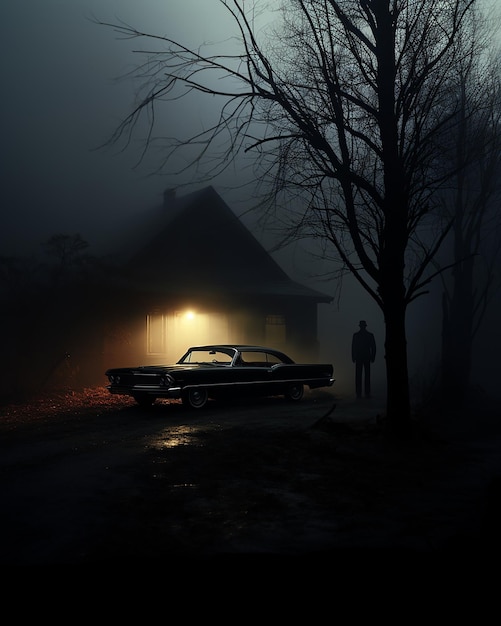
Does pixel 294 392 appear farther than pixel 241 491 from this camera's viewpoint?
Yes

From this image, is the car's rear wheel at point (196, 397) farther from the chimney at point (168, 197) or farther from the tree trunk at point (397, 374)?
the chimney at point (168, 197)

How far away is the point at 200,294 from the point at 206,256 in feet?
11.1

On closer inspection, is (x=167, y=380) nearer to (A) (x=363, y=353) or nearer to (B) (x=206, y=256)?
(A) (x=363, y=353)

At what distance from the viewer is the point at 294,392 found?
50.2 feet

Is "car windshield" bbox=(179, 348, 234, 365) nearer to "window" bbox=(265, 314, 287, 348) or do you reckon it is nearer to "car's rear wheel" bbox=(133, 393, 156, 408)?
"car's rear wheel" bbox=(133, 393, 156, 408)

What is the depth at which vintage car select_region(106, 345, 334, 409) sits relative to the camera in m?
12.5

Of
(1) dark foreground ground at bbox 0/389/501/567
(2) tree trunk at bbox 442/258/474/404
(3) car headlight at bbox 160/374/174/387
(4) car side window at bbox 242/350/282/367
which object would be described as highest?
(2) tree trunk at bbox 442/258/474/404

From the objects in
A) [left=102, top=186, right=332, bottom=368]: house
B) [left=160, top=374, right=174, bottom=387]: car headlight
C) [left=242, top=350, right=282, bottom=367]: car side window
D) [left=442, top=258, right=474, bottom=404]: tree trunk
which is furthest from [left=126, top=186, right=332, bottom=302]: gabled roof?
[left=160, top=374, right=174, bottom=387]: car headlight

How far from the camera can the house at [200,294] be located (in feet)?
67.3

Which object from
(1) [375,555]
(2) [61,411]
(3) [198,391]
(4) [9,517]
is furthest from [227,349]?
(1) [375,555]

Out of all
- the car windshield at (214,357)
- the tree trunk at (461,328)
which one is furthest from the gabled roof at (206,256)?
the tree trunk at (461,328)

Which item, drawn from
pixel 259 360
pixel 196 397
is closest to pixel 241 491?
pixel 196 397

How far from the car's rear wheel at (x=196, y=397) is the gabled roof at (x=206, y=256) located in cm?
861

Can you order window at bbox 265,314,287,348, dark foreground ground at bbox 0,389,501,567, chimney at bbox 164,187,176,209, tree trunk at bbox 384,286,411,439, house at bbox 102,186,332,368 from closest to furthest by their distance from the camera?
1. dark foreground ground at bbox 0,389,501,567
2. tree trunk at bbox 384,286,411,439
3. house at bbox 102,186,332,368
4. window at bbox 265,314,287,348
5. chimney at bbox 164,187,176,209
